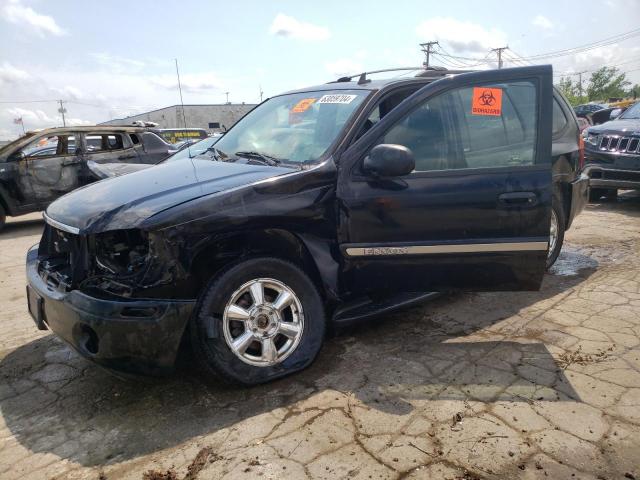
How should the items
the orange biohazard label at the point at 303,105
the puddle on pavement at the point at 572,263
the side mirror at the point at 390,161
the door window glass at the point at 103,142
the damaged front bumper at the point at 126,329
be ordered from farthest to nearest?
the door window glass at the point at 103,142
the puddle on pavement at the point at 572,263
the orange biohazard label at the point at 303,105
the side mirror at the point at 390,161
the damaged front bumper at the point at 126,329

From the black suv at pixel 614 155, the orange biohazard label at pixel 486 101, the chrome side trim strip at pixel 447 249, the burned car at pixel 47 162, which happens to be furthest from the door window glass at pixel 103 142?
the black suv at pixel 614 155

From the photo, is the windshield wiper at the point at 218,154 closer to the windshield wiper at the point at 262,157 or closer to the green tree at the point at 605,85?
the windshield wiper at the point at 262,157

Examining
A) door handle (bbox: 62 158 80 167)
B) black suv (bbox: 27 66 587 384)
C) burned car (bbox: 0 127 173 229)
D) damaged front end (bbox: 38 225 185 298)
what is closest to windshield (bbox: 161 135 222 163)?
black suv (bbox: 27 66 587 384)

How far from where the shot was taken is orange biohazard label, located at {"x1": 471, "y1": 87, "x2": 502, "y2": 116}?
3.19 m

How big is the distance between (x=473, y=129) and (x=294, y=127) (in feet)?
4.06

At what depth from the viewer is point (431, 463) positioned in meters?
2.12

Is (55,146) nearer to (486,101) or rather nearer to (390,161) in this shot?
(390,161)

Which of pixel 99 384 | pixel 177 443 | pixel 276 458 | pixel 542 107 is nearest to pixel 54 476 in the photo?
pixel 177 443

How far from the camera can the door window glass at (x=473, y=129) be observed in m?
3.06

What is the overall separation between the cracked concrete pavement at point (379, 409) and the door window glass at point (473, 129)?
124 cm

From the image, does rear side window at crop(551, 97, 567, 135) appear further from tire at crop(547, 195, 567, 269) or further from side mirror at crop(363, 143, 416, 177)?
side mirror at crop(363, 143, 416, 177)

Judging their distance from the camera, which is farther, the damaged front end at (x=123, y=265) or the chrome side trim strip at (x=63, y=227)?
the chrome side trim strip at (x=63, y=227)

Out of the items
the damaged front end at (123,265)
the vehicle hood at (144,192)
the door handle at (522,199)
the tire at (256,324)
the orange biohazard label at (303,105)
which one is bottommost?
the tire at (256,324)

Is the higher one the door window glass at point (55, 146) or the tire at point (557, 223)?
the door window glass at point (55, 146)
